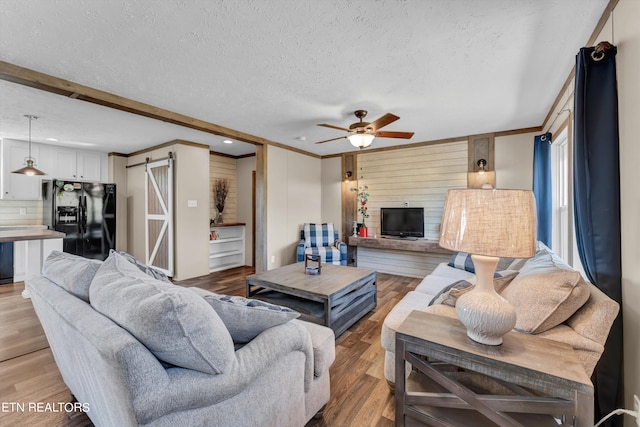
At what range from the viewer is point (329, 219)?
578cm

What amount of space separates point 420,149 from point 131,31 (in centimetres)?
417

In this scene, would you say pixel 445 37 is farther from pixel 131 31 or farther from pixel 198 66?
pixel 131 31

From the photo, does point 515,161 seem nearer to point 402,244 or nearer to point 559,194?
point 559,194

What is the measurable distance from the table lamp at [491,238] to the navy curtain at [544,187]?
2642 mm

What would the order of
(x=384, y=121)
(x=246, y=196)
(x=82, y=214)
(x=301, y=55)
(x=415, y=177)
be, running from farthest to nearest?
1. (x=246, y=196)
2. (x=82, y=214)
3. (x=415, y=177)
4. (x=384, y=121)
5. (x=301, y=55)

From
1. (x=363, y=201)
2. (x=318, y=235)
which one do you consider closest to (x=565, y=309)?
(x=318, y=235)

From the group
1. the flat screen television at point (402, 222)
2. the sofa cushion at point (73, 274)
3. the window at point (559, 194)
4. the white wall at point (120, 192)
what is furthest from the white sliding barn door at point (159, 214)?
the window at point (559, 194)

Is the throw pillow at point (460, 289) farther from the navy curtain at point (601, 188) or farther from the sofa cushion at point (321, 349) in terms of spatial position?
the sofa cushion at point (321, 349)

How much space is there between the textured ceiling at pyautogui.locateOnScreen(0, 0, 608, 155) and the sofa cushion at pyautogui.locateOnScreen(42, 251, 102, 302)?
146 cm

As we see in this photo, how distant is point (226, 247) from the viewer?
5574 millimetres

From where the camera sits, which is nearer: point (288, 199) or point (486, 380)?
point (486, 380)

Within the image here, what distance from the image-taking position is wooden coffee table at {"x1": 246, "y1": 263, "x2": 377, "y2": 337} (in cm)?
254

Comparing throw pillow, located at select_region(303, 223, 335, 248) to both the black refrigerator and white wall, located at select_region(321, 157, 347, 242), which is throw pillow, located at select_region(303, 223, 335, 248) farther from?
the black refrigerator

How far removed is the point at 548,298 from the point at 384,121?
208 centimetres
